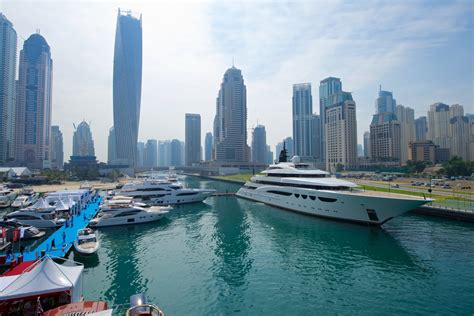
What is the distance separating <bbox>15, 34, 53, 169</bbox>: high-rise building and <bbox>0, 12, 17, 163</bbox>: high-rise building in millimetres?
3317

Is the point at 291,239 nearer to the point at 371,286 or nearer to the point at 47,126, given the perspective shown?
the point at 371,286

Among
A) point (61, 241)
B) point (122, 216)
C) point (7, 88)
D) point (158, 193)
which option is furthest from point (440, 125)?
point (7, 88)

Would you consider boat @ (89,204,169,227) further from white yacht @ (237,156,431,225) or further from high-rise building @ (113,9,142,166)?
high-rise building @ (113,9,142,166)

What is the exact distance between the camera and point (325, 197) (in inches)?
1330

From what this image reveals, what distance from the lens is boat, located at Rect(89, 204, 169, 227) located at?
32656mm

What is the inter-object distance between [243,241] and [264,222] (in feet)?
29.2

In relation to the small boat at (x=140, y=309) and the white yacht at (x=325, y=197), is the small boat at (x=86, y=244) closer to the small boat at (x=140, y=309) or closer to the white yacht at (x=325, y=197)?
the small boat at (x=140, y=309)

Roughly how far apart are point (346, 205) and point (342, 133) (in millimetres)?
130771

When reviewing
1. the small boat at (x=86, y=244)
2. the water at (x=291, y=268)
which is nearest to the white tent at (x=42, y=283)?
the water at (x=291, y=268)

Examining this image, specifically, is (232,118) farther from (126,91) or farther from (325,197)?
(325,197)

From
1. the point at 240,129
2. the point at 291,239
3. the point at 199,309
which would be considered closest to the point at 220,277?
the point at 199,309

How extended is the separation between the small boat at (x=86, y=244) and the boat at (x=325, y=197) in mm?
26550

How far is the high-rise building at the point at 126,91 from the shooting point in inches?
7338

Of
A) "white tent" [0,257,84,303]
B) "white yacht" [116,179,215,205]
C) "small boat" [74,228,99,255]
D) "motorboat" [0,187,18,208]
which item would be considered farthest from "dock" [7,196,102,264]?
"motorboat" [0,187,18,208]
